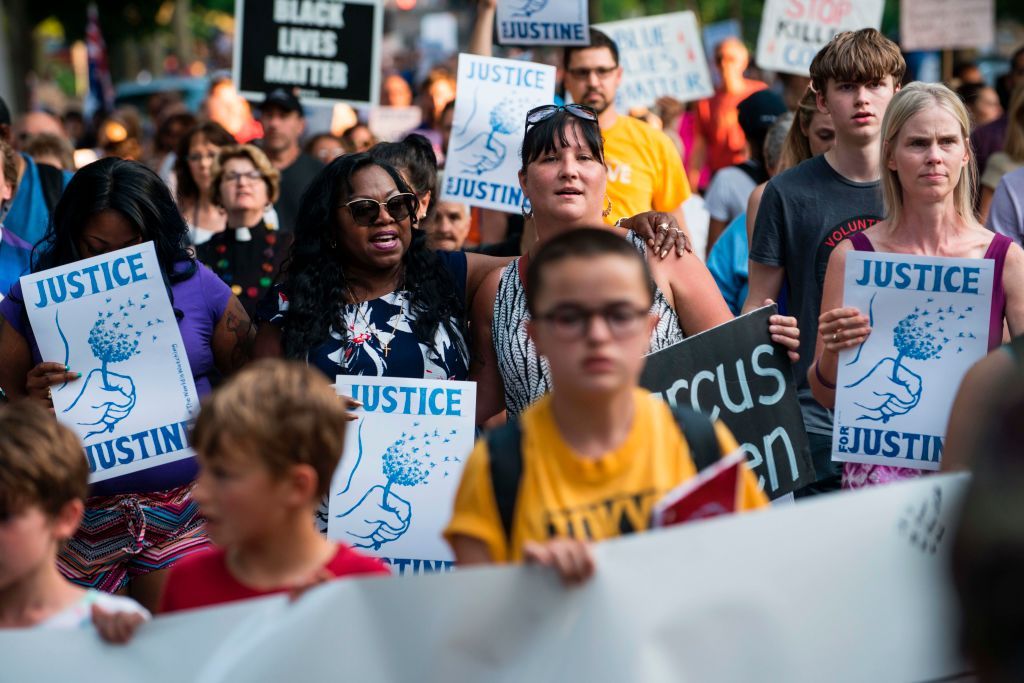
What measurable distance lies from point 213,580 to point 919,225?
8.39 feet

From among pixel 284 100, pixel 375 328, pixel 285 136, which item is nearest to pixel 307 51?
pixel 284 100

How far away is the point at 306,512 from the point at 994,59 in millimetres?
22858

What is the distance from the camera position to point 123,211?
15.4ft

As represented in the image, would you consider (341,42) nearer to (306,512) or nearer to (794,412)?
(794,412)

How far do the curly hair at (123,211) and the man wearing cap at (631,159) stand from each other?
2.60 m

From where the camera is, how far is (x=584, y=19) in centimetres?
802

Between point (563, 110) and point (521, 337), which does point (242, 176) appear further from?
point (521, 337)

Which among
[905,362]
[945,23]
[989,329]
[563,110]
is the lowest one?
[905,362]

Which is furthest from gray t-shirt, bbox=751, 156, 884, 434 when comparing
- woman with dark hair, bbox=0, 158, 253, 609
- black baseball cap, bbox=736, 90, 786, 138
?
black baseball cap, bbox=736, 90, 786, 138

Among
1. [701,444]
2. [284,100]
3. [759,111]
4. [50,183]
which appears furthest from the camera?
[284,100]

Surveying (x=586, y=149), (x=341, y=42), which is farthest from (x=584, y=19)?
(x=586, y=149)

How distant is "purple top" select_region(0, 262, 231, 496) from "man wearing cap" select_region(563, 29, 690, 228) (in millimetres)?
2519

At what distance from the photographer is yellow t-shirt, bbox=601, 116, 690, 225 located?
714cm

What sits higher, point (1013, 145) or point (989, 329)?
point (1013, 145)
